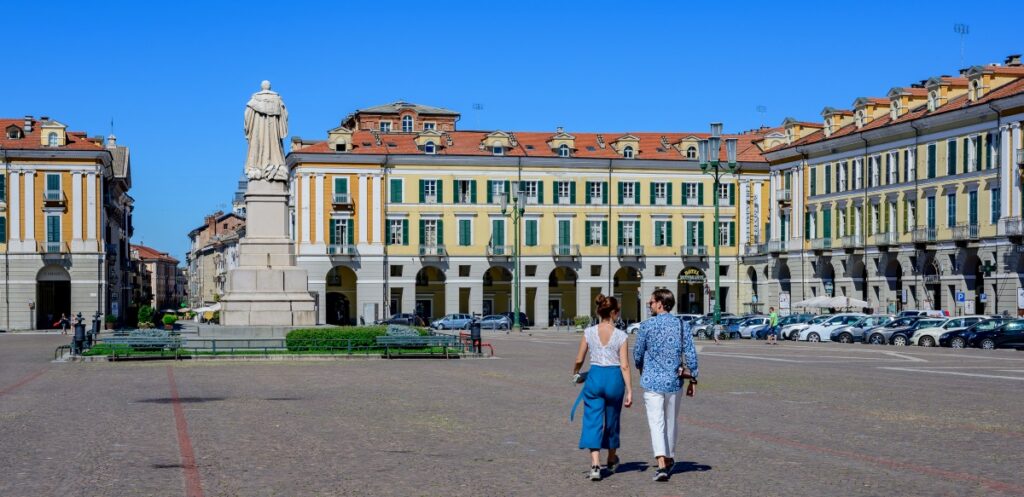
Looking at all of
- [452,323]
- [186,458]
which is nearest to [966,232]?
[452,323]

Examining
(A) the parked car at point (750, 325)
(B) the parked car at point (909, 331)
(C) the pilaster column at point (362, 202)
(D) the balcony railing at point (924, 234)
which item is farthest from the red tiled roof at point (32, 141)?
(B) the parked car at point (909, 331)

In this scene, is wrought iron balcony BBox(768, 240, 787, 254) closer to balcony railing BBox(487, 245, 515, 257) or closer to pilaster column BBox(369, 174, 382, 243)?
balcony railing BBox(487, 245, 515, 257)

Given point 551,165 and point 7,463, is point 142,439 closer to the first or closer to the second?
point 7,463

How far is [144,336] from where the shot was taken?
40.0 metres

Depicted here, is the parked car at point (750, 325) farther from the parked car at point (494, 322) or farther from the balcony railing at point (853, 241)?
the parked car at point (494, 322)

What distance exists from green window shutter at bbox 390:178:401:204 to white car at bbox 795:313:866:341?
38.6 meters

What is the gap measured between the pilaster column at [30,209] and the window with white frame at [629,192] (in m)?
40.6

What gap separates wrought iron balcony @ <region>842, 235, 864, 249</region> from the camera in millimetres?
80438

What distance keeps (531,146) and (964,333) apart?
2028 inches

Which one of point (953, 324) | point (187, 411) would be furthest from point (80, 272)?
point (187, 411)

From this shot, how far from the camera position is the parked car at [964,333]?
5134 centimetres

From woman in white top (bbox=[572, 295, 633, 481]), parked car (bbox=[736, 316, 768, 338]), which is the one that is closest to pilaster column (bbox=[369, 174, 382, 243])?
parked car (bbox=[736, 316, 768, 338])

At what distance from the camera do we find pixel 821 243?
277 feet

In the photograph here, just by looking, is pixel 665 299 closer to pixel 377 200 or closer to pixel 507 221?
pixel 377 200
